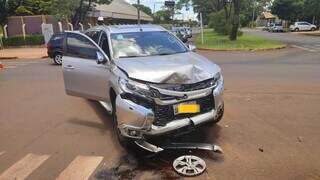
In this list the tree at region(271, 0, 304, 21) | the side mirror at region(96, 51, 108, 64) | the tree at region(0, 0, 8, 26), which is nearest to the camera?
the side mirror at region(96, 51, 108, 64)

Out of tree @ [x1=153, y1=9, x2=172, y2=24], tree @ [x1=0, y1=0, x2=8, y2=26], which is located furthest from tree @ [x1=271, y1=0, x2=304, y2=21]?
tree @ [x1=0, y1=0, x2=8, y2=26]

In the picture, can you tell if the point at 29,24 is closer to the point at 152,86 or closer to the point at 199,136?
the point at 199,136

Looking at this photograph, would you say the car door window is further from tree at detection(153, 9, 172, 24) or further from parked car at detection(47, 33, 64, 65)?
tree at detection(153, 9, 172, 24)

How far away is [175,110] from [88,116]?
3.51 metres

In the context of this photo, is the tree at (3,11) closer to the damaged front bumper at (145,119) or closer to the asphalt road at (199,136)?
the asphalt road at (199,136)

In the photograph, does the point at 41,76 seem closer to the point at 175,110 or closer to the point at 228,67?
the point at 228,67

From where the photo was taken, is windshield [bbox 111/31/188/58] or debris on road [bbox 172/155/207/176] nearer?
debris on road [bbox 172/155/207/176]

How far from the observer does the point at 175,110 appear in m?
6.66

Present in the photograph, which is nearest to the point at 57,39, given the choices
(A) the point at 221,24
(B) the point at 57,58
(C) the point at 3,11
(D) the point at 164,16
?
(B) the point at 57,58

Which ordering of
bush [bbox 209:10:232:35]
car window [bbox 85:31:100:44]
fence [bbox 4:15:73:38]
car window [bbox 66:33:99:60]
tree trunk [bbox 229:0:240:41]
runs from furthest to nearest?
bush [bbox 209:10:232:35] → fence [bbox 4:15:73:38] → tree trunk [bbox 229:0:240:41] → car window [bbox 85:31:100:44] → car window [bbox 66:33:99:60]

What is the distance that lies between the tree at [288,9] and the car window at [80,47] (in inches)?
3097

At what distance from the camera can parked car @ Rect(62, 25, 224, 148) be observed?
658 cm

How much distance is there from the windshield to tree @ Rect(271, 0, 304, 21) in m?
78.8

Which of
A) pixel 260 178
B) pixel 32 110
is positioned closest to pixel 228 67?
pixel 32 110
